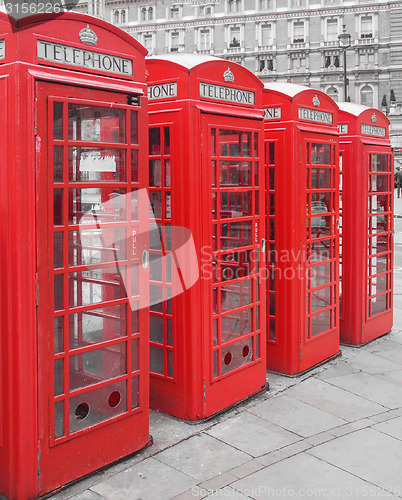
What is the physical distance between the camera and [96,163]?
12.1 ft

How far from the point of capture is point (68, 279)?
356cm

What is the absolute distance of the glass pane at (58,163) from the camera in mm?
3400

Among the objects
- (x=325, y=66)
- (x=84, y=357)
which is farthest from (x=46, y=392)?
(x=325, y=66)

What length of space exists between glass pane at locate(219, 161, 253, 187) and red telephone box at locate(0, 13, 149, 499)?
110 cm

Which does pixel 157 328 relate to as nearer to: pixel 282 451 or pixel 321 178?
pixel 282 451

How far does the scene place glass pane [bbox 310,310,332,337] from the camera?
594 centimetres

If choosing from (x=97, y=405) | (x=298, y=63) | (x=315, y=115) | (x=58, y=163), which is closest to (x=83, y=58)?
(x=58, y=163)

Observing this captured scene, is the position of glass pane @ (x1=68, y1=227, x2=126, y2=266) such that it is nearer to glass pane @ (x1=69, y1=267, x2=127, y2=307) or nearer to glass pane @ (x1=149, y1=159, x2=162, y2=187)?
glass pane @ (x1=69, y1=267, x2=127, y2=307)

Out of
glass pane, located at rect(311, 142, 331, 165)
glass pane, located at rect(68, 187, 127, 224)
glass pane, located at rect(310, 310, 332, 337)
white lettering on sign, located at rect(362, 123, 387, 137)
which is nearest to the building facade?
white lettering on sign, located at rect(362, 123, 387, 137)

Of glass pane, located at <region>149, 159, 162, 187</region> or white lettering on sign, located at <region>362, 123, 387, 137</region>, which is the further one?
white lettering on sign, located at <region>362, 123, 387, 137</region>

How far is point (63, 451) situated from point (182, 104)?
260 cm

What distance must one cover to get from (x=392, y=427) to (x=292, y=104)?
300cm

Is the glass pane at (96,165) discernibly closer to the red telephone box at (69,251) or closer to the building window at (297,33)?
the red telephone box at (69,251)

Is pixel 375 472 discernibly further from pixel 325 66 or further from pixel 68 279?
pixel 325 66
